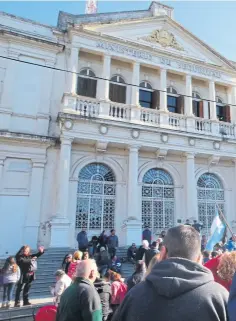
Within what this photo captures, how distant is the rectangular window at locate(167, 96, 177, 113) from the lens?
1567cm

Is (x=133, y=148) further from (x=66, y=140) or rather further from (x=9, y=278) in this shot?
(x=9, y=278)

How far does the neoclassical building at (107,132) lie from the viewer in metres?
11.9

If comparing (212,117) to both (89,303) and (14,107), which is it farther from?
(89,303)

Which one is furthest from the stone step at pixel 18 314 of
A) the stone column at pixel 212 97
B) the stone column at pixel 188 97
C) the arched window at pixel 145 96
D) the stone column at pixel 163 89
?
the stone column at pixel 212 97

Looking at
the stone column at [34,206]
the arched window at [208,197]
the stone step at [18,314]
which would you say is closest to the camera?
the stone step at [18,314]

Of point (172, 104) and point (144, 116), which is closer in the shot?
point (144, 116)

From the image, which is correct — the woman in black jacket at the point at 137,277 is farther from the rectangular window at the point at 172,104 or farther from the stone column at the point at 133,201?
the rectangular window at the point at 172,104

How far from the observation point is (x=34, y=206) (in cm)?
1174

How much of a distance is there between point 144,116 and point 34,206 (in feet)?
24.3

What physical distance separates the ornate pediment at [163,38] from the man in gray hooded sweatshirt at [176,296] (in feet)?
52.9

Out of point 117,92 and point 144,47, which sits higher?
point 144,47

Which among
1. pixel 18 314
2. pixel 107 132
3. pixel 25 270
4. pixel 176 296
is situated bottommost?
pixel 18 314

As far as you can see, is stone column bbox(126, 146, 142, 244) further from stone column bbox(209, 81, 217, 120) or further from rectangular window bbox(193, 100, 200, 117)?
stone column bbox(209, 81, 217, 120)

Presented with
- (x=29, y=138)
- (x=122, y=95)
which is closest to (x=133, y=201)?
(x=29, y=138)
